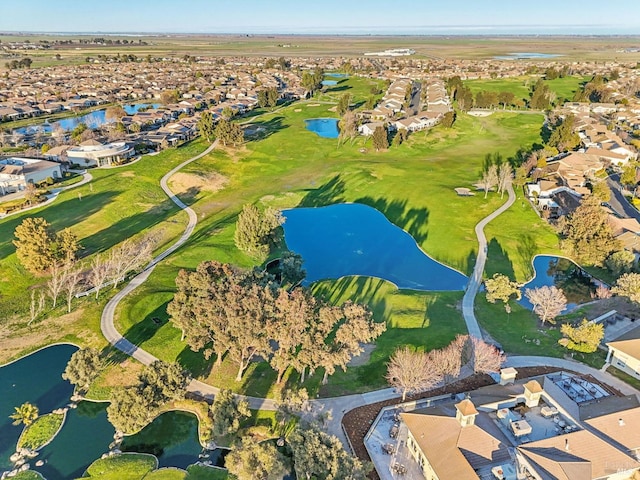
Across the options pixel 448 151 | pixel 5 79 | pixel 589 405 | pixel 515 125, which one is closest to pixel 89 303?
pixel 589 405

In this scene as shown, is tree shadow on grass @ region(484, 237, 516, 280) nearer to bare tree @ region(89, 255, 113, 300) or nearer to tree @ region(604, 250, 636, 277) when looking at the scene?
tree @ region(604, 250, 636, 277)

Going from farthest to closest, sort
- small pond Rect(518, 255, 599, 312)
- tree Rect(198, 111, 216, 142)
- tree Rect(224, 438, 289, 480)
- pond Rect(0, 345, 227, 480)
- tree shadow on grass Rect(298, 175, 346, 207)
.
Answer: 1. tree Rect(198, 111, 216, 142)
2. tree shadow on grass Rect(298, 175, 346, 207)
3. small pond Rect(518, 255, 599, 312)
4. pond Rect(0, 345, 227, 480)
5. tree Rect(224, 438, 289, 480)

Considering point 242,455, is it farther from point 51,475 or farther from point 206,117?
point 206,117

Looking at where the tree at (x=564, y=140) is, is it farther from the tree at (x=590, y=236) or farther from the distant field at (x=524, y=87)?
the distant field at (x=524, y=87)

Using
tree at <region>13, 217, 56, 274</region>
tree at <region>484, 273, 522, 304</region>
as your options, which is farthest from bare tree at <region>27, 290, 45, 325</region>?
tree at <region>484, 273, 522, 304</region>

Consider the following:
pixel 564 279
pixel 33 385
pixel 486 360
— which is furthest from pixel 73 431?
pixel 564 279

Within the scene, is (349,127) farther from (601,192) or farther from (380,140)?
(601,192)
